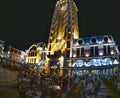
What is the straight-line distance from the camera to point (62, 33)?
8138 centimetres

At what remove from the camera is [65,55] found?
73562 millimetres

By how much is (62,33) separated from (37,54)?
40.2ft

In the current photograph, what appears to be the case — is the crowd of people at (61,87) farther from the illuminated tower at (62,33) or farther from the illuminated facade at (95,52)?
the illuminated tower at (62,33)

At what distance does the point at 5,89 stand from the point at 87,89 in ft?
34.5

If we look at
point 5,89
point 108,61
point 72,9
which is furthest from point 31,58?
point 5,89

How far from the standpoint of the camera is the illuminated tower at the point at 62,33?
74.1 meters

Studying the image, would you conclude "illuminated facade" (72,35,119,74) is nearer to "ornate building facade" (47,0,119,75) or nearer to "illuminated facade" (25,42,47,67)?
"ornate building facade" (47,0,119,75)

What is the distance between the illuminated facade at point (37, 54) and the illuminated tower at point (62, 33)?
3108 millimetres

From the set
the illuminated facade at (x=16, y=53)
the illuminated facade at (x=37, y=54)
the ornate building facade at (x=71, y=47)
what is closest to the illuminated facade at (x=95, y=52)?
the ornate building facade at (x=71, y=47)

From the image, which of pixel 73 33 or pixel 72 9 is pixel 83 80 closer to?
pixel 73 33

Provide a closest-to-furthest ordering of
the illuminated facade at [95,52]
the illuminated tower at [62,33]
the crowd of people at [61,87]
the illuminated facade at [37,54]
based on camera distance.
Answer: the crowd of people at [61,87], the illuminated facade at [95,52], the illuminated tower at [62,33], the illuminated facade at [37,54]

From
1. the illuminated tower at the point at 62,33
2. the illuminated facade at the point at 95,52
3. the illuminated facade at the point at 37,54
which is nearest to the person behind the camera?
the illuminated facade at the point at 95,52

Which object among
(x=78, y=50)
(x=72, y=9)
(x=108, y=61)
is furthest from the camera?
(x=72, y=9)

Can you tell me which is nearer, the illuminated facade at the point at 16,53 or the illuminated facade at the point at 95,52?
the illuminated facade at the point at 95,52
